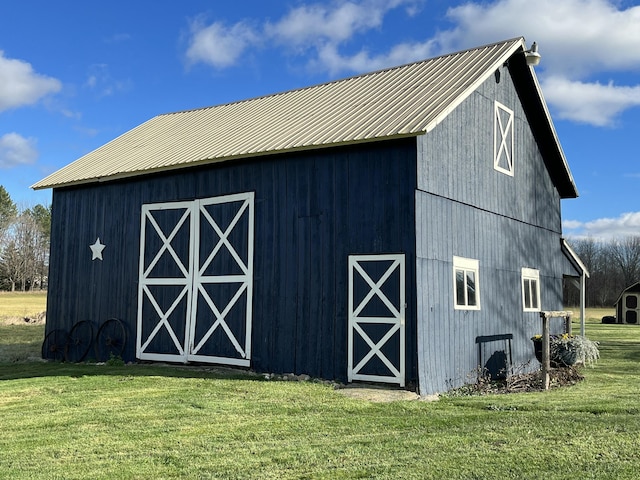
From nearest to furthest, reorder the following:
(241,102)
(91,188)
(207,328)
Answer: (207,328) < (91,188) < (241,102)

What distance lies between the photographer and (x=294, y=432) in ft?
24.0

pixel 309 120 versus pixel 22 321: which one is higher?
pixel 309 120

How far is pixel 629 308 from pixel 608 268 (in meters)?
39.9

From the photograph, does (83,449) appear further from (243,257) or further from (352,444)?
(243,257)

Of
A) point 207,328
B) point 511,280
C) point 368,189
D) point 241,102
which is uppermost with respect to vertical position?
Result: point 241,102

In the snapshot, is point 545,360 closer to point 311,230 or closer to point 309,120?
point 311,230

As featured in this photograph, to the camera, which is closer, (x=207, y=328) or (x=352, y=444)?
(x=352, y=444)

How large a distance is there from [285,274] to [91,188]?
19.5ft

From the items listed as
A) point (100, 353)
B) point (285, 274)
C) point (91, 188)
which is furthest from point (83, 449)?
point (91, 188)

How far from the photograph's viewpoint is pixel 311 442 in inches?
270

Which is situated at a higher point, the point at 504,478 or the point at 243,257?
the point at 243,257

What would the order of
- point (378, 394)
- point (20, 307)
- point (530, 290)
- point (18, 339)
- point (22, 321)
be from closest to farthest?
1. point (378, 394)
2. point (530, 290)
3. point (18, 339)
4. point (22, 321)
5. point (20, 307)

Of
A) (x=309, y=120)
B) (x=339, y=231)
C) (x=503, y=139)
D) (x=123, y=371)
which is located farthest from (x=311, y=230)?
(x=503, y=139)

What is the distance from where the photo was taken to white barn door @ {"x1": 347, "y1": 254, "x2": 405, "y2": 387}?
10.3 metres
